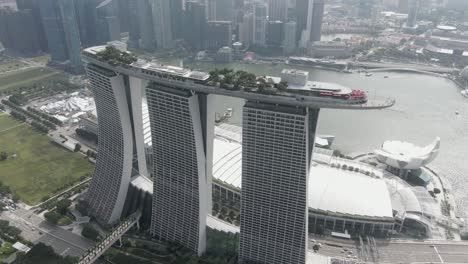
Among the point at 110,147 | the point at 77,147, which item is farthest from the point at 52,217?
the point at 77,147

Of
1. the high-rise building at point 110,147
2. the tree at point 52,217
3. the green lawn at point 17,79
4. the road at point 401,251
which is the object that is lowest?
the road at point 401,251

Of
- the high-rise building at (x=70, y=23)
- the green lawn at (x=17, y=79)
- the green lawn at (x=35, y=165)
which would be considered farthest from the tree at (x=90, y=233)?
the high-rise building at (x=70, y=23)

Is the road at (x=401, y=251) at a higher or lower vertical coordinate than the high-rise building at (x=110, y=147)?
lower

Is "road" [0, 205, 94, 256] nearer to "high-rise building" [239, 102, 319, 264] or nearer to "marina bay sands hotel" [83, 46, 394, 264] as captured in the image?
"marina bay sands hotel" [83, 46, 394, 264]

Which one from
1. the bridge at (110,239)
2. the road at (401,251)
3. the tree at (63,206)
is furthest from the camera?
the tree at (63,206)

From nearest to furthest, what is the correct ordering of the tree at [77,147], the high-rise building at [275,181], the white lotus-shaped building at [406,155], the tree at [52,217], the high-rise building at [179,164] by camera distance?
the high-rise building at [275,181] < the high-rise building at [179,164] < the tree at [52,217] < the white lotus-shaped building at [406,155] < the tree at [77,147]

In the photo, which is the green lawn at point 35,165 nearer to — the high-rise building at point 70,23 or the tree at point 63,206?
the tree at point 63,206

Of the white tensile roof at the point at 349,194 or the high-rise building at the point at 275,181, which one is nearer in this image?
the high-rise building at the point at 275,181

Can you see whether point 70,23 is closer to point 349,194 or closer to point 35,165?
point 35,165
